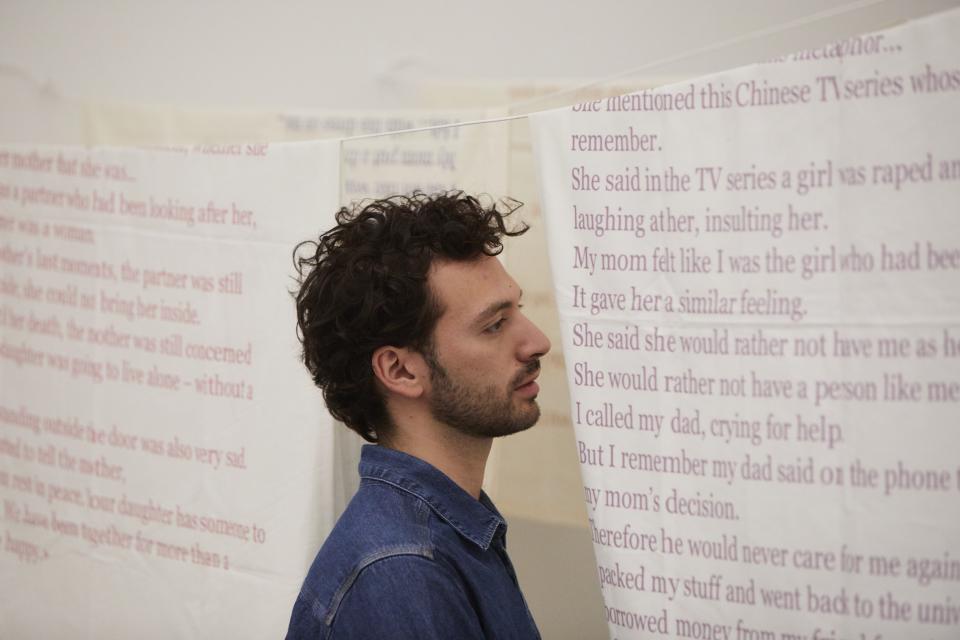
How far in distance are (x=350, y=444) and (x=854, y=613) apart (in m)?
0.96

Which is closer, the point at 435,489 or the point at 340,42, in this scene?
the point at 435,489

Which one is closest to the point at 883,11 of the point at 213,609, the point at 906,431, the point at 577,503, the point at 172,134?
the point at 577,503

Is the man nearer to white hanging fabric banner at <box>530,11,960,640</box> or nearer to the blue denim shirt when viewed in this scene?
the blue denim shirt

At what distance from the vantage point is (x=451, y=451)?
1.24 m

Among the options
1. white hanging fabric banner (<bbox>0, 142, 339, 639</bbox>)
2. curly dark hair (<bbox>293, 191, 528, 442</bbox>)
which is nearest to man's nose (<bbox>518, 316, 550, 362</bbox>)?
curly dark hair (<bbox>293, 191, 528, 442</bbox>)

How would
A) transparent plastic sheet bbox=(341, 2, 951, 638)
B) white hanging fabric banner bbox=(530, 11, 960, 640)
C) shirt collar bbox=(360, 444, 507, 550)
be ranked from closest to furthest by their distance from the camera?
white hanging fabric banner bbox=(530, 11, 960, 640) → shirt collar bbox=(360, 444, 507, 550) → transparent plastic sheet bbox=(341, 2, 951, 638)

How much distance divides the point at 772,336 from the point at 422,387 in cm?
46

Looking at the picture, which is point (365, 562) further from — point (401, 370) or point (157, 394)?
point (157, 394)

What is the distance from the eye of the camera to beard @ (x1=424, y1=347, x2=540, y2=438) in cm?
123

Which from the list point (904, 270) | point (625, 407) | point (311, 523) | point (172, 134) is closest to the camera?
point (904, 270)

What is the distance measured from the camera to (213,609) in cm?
173

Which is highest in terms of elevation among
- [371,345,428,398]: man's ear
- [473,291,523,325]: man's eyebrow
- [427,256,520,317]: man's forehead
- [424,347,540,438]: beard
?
[427,256,520,317]: man's forehead

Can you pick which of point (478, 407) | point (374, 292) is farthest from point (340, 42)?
point (478, 407)

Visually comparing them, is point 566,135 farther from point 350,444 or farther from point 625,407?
point 350,444
